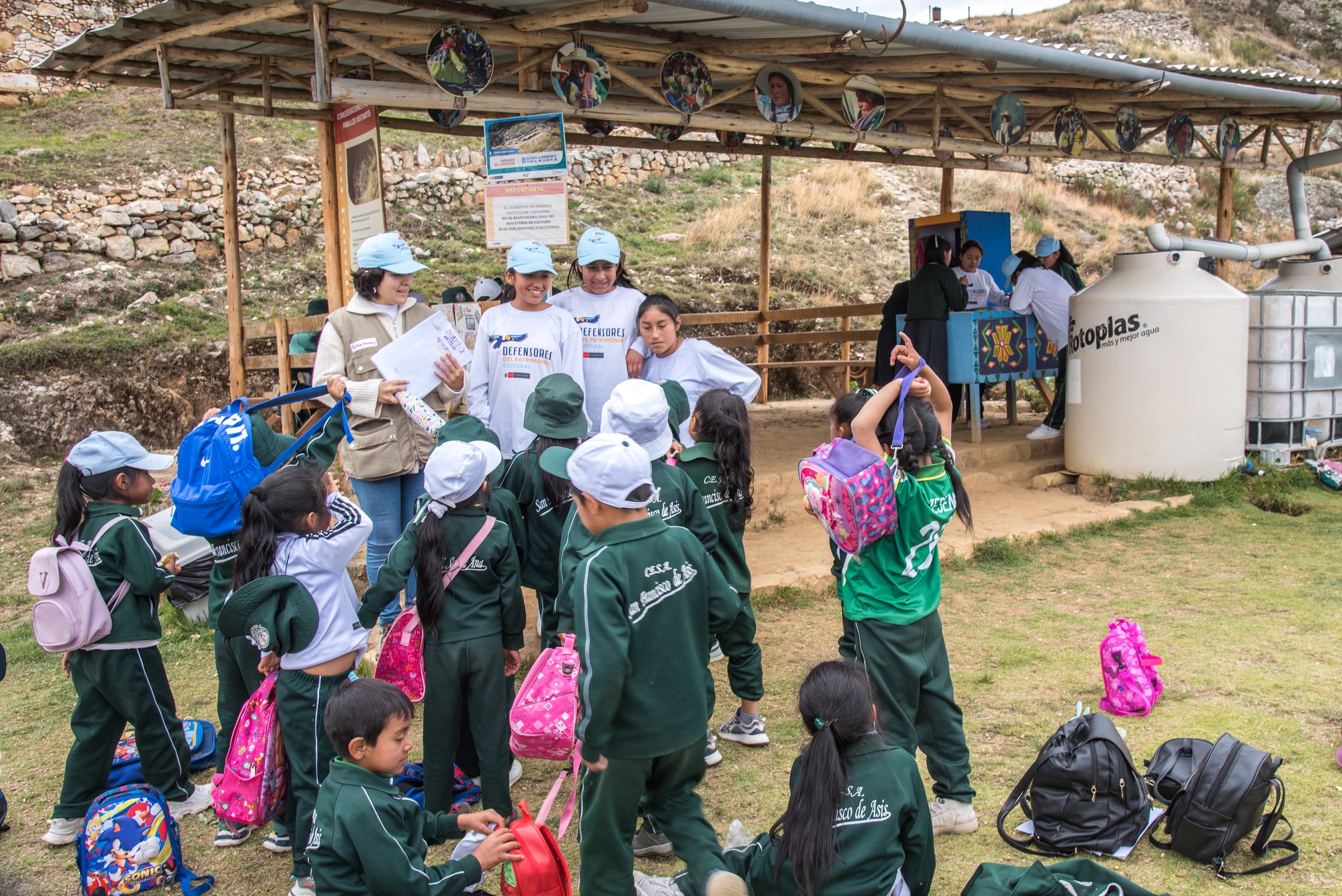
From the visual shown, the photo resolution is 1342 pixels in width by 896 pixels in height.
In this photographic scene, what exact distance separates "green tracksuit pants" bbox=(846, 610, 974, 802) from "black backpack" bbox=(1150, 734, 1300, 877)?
2.17ft

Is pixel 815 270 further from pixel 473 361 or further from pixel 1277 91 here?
pixel 473 361

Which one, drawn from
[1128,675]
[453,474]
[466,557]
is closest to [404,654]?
[466,557]

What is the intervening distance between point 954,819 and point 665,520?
1419 millimetres

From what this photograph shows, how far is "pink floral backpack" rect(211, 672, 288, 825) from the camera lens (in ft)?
10.3

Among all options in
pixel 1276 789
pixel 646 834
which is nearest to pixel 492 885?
pixel 646 834

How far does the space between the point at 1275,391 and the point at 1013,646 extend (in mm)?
5211

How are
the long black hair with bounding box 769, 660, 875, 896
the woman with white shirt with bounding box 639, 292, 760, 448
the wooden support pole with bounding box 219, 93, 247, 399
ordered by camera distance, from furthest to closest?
1. the wooden support pole with bounding box 219, 93, 247, 399
2. the woman with white shirt with bounding box 639, 292, 760, 448
3. the long black hair with bounding box 769, 660, 875, 896

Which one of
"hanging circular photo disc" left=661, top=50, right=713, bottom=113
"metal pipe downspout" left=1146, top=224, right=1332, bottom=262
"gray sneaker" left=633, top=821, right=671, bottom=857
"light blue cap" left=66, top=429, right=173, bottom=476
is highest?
"hanging circular photo disc" left=661, top=50, right=713, bottom=113

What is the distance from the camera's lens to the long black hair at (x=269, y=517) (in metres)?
3.23

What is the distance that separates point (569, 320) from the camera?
4723 mm

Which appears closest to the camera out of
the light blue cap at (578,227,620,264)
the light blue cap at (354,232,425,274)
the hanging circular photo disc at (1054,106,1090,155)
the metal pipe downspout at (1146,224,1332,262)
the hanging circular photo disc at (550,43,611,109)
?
the light blue cap at (354,232,425,274)

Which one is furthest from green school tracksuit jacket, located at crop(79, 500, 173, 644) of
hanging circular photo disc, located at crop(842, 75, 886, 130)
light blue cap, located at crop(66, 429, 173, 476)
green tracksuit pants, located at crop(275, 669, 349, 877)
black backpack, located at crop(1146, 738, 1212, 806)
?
hanging circular photo disc, located at crop(842, 75, 886, 130)

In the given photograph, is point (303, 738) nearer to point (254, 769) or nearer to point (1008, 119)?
point (254, 769)

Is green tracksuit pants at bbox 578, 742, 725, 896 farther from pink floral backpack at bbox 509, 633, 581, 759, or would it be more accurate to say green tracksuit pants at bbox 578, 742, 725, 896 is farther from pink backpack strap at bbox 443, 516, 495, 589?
pink backpack strap at bbox 443, 516, 495, 589
